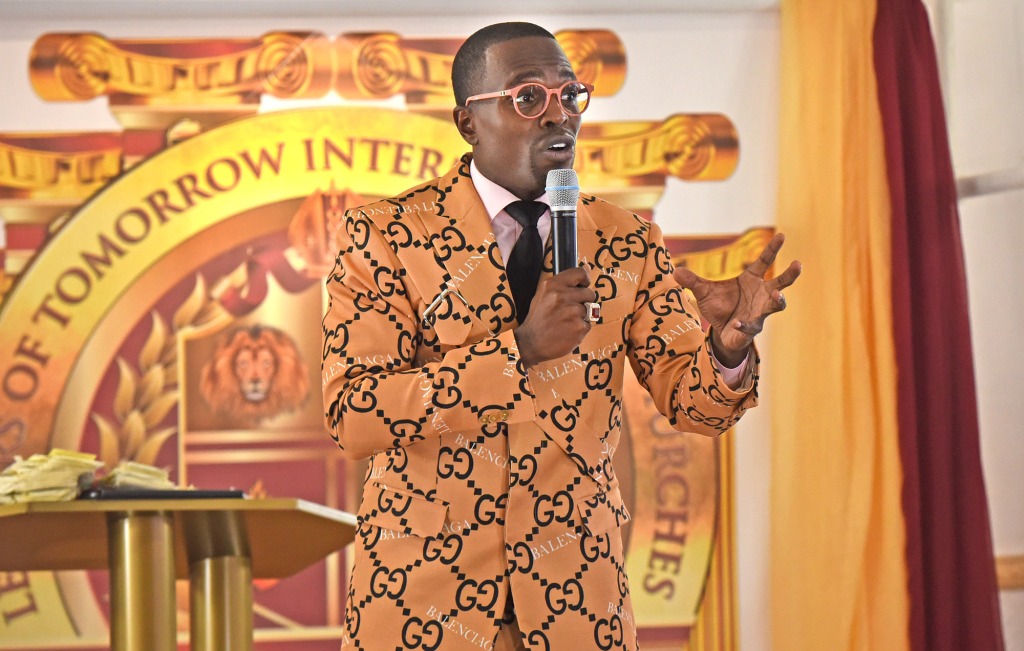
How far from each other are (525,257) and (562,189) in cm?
20

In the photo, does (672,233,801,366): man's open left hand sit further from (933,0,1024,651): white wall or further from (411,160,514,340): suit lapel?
(933,0,1024,651): white wall

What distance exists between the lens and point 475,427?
1692 millimetres

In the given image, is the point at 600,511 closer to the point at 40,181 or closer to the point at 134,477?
the point at 134,477

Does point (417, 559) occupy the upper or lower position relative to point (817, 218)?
lower

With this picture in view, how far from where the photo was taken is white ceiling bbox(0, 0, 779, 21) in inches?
176

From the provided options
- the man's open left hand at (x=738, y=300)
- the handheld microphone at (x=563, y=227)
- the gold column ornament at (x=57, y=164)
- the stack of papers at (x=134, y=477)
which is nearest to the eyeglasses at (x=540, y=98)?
the handheld microphone at (x=563, y=227)

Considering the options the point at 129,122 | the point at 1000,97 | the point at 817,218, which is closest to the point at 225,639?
the point at 129,122

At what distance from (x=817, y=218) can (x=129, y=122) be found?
2497 mm

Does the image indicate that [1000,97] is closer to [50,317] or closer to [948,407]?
[948,407]

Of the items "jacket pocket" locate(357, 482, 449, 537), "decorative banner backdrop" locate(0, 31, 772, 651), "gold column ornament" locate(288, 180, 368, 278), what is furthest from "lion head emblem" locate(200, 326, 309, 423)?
"jacket pocket" locate(357, 482, 449, 537)

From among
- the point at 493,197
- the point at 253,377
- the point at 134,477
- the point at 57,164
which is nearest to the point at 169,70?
the point at 57,164

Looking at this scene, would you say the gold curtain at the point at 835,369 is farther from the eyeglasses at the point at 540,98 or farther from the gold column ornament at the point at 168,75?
the eyeglasses at the point at 540,98

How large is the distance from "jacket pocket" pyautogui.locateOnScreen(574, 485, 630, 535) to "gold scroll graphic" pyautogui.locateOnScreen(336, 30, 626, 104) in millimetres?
2989

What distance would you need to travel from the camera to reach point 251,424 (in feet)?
14.5
